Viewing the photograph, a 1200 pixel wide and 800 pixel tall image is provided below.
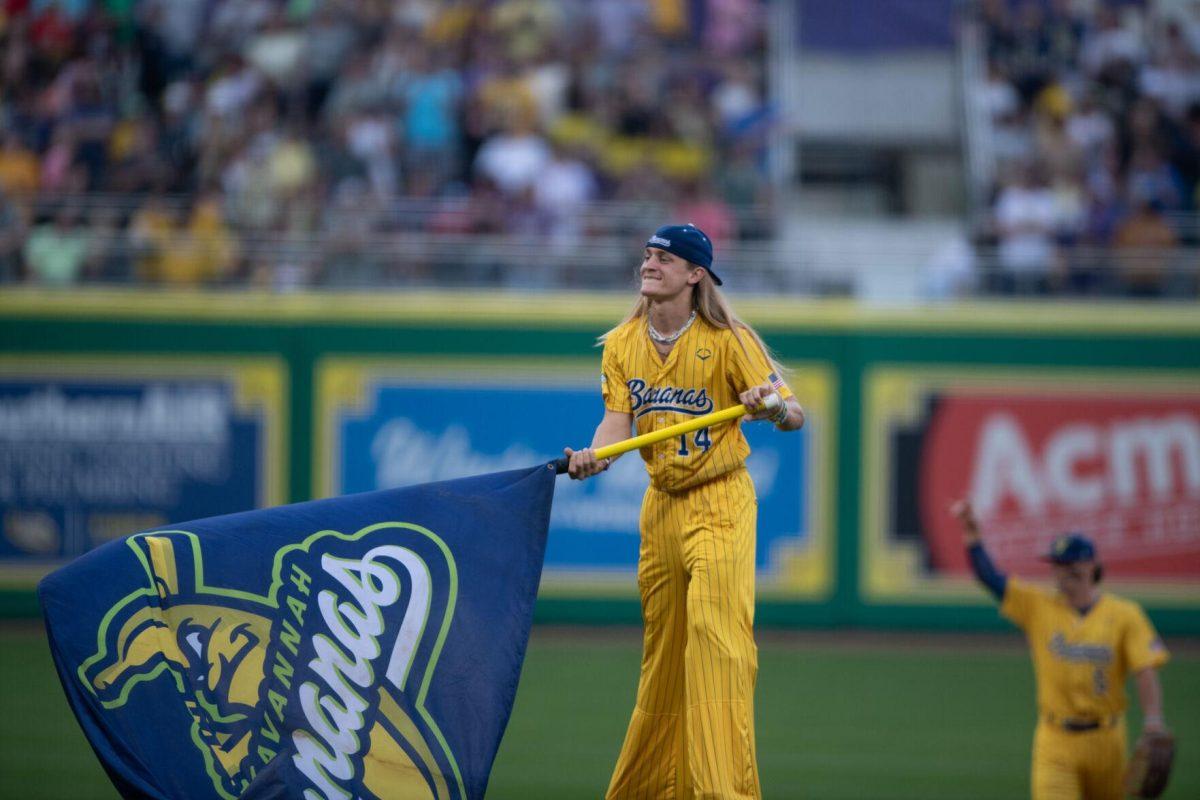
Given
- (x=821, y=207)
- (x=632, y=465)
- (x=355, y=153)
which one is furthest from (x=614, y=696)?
(x=821, y=207)

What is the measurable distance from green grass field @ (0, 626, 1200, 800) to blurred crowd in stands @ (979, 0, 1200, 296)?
3.58 m

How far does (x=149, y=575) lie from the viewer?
6.32 m

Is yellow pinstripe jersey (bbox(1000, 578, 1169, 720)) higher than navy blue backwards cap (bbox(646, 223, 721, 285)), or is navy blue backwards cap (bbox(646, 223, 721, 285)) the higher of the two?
navy blue backwards cap (bbox(646, 223, 721, 285))

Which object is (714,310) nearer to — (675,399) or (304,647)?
(675,399)

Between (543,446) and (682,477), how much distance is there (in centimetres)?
734

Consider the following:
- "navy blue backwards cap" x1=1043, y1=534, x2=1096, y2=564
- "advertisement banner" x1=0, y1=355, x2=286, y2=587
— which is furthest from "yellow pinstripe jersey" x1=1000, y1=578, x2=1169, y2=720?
"advertisement banner" x1=0, y1=355, x2=286, y2=587

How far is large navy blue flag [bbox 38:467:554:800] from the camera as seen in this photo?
243 inches

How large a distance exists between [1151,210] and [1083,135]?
2.00m

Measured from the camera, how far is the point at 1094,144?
17031 millimetres

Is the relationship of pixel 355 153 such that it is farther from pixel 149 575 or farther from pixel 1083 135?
pixel 149 575

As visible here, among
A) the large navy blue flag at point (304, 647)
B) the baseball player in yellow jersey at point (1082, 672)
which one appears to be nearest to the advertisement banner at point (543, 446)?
the baseball player in yellow jersey at point (1082, 672)

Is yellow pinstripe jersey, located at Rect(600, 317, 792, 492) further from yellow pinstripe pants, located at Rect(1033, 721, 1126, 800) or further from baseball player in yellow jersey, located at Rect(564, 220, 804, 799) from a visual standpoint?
yellow pinstripe pants, located at Rect(1033, 721, 1126, 800)

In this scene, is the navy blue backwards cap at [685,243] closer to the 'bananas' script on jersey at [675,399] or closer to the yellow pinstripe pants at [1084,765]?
the 'bananas' script on jersey at [675,399]

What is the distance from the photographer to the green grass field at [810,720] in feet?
29.1
